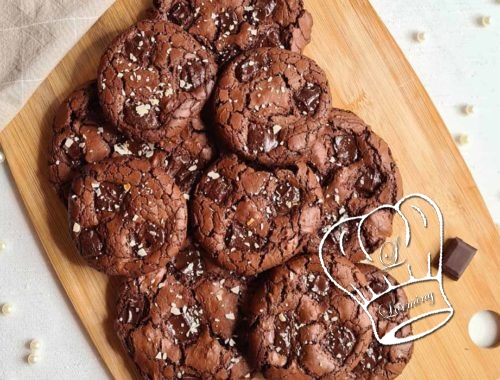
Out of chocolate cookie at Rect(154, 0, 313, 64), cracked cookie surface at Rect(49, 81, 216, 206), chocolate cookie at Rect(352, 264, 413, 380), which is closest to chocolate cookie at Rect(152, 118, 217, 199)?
cracked cookie surface at Rect(49, 81, 216, 206)

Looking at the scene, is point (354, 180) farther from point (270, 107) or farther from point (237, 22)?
point (237, 22)

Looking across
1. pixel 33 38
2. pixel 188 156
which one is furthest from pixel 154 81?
pixel 33 38

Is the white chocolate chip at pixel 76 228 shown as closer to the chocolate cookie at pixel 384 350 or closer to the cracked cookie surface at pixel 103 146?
the cracked cookie surface at pixel 103 146

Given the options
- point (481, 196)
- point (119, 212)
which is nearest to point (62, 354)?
point (119, 212)

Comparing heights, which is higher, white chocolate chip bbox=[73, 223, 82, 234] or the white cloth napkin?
the white cloth napkin

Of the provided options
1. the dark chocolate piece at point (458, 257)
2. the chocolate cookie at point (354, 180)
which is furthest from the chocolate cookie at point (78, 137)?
the dark chocolate piece at point (458, 257)

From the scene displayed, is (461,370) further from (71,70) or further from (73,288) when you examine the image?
(71,70)

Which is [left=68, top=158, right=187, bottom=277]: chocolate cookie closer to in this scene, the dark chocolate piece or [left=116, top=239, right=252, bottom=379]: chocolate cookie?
[left=116, top=239, right=252, bottom=379]: chocolate cookie
